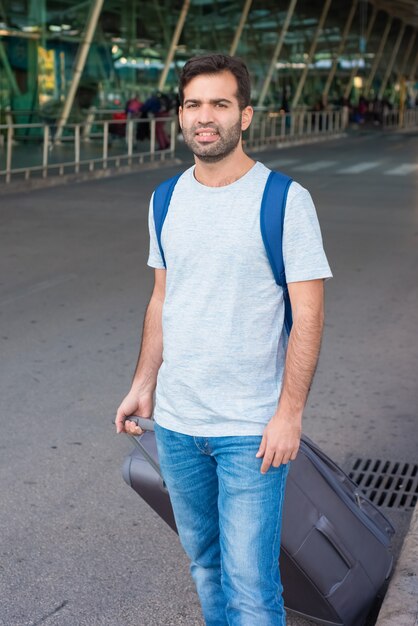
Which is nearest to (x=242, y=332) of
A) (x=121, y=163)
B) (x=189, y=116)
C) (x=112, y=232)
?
(x=189, y=116)

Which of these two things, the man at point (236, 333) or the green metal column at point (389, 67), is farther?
the green metal column at point (389, 67)

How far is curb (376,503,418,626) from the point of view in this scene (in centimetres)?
316

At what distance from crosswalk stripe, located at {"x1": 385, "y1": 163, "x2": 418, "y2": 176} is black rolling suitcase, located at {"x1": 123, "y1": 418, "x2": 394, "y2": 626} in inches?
754

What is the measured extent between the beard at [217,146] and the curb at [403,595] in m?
1.45

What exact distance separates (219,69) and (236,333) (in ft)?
2.12

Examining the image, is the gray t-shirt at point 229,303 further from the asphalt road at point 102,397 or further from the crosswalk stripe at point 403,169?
the crosswalk stripe at point 403,169

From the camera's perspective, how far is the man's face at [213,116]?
2650mm

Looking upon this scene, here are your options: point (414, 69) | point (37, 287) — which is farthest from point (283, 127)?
point (414, 69)

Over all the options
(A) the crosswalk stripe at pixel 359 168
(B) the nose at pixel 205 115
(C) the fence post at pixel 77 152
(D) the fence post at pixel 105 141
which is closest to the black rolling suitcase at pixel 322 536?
(B) the nose at pixel 205 115

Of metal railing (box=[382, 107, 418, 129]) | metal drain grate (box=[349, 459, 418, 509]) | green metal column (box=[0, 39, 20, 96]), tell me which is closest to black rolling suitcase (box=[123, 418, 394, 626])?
metal drain grate (box=[349, 459, 418, 509])

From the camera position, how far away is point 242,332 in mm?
2652

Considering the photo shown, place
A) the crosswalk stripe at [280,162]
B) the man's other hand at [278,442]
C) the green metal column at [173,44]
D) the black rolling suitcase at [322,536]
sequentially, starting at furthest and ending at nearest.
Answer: the green metal column at [173,44]
the crosswalk stripe at [280,162]
the black rolling suitcase at [322,536]
the man's other hand at [278,442]

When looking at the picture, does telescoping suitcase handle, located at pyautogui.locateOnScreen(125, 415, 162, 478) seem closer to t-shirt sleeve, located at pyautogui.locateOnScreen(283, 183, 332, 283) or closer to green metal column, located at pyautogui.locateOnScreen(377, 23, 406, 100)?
t-shirt sleeve, located at pyautogui.locateOnScreen(283, 183, 332, 283)

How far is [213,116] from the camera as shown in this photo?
8.68 ft
